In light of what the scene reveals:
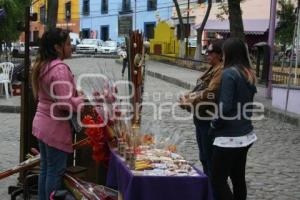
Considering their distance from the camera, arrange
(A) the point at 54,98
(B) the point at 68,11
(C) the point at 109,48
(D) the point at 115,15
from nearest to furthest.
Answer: (A) the point at 54,98 → (C) the point at 109,48 → (D) the point at 115,15 → (B) the point at 68,11

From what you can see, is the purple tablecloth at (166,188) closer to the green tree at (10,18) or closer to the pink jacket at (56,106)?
the pink jacket at (56,106)

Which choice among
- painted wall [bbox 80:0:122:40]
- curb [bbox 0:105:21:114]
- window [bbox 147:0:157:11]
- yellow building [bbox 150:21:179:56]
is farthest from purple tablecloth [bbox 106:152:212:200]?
painted wall [bbox 80:0:122:40]

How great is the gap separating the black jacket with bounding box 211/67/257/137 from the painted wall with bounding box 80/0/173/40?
1979 inches

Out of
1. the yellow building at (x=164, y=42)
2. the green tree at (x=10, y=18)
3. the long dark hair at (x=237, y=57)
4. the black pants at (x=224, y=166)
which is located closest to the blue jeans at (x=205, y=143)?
the black pants at (x=224, y=166)

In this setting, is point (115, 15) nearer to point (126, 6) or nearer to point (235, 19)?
Result: point (126, 6)

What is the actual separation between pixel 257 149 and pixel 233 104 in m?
4.78

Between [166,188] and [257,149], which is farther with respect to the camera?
[257,149]

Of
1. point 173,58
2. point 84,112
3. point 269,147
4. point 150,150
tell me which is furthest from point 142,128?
point 173,58

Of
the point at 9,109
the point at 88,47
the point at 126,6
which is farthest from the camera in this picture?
the point at 126,6

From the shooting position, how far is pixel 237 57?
4961 millimetres

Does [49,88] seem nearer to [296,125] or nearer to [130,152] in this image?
[130,152]

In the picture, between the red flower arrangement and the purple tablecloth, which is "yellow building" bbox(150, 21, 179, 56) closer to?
the red flower arrangement

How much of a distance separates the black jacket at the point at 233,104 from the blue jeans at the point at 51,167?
1332mm

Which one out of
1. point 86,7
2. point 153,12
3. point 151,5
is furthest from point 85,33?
point 153,12
